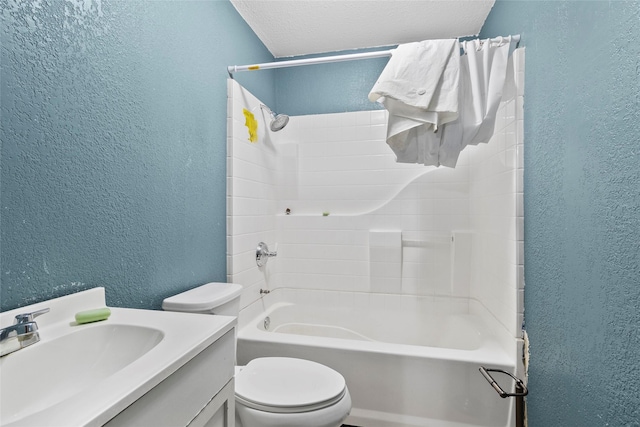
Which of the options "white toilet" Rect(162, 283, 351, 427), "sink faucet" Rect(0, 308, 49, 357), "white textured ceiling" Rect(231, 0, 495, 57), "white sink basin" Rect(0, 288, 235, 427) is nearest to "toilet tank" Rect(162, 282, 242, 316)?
"white toilet" Rect(162, 283, 351, 427)

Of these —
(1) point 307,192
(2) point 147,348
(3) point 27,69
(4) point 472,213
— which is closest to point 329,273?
(1) point 307,192

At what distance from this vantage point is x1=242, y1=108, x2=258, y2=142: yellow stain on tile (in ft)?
6.72

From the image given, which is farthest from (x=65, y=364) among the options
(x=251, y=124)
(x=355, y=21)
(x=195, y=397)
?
(x=355, y=21)

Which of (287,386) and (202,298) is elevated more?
(202,298)

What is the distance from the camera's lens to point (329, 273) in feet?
8.28

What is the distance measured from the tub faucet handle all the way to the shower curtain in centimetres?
117

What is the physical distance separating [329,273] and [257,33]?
1.88 meters

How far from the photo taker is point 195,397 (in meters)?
0.72

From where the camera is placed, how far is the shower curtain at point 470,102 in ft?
4.90

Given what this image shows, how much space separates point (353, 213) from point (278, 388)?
4.94ft

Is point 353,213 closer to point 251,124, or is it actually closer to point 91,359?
point 251,124

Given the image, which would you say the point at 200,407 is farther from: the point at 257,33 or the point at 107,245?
the point at 257,33

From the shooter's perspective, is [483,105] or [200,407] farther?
[483,105]

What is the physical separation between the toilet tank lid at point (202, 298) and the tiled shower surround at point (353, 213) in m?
0.36
